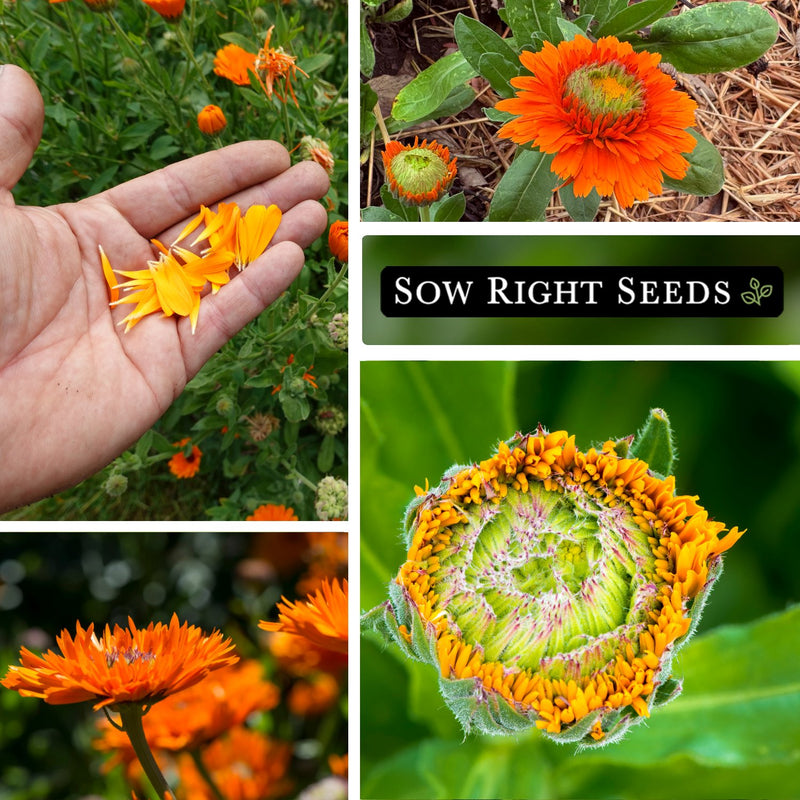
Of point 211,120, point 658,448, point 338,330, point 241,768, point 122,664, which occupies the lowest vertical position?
point 241,768

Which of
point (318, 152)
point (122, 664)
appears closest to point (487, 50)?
point (318, 152)

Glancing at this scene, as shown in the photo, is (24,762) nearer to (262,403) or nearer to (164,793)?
(164,793)

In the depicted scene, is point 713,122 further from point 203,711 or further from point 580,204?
point 203,711

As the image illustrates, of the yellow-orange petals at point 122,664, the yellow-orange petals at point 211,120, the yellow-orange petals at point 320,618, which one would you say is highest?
the yellow-orange petals at point 211,120

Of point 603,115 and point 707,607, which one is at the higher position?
point 603,115

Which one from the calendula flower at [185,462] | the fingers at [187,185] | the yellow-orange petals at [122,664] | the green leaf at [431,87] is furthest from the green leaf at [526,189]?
the yellow-orange petals at [122,664]

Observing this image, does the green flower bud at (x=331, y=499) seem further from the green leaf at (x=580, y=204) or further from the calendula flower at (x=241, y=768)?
the green leaf at (x=580, y=204)
